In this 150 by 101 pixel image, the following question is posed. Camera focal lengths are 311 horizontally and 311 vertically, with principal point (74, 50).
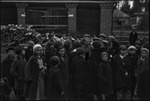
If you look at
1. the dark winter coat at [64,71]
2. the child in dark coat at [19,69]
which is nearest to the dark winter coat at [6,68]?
the child in dark coat at [19,69]

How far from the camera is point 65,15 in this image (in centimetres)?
2473

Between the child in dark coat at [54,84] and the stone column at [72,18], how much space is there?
17.3m

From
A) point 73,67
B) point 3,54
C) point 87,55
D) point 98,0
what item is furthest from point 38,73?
point 98,0

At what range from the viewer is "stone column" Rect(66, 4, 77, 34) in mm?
23891

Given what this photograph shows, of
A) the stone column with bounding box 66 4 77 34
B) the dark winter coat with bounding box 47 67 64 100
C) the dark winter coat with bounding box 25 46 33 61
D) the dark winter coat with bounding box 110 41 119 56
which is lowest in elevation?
the dark winter coat with bounding box 47 67 64 100

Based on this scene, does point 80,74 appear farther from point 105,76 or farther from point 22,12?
point 22,12

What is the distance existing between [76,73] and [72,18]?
1674 cm

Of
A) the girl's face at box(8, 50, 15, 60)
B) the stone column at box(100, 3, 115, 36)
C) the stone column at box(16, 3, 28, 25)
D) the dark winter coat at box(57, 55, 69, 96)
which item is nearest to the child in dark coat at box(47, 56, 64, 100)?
the dark winter coat at box(57, 55, 69, 96)

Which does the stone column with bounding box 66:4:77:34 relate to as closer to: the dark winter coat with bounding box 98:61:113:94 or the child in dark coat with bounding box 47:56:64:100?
the dark winter coat with bounding box 98:61:113:94

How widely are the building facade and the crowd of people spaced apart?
51.8ft

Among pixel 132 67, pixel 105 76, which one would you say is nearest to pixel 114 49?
pixel 132 67

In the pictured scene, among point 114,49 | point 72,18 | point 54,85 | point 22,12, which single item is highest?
point 22,12

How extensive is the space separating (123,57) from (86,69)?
1023 mm

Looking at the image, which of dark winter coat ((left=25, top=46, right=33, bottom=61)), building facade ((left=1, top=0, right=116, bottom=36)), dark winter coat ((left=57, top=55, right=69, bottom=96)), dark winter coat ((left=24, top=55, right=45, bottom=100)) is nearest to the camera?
dark winter coat ((left=24, top=55, right=45, bottom=100))
